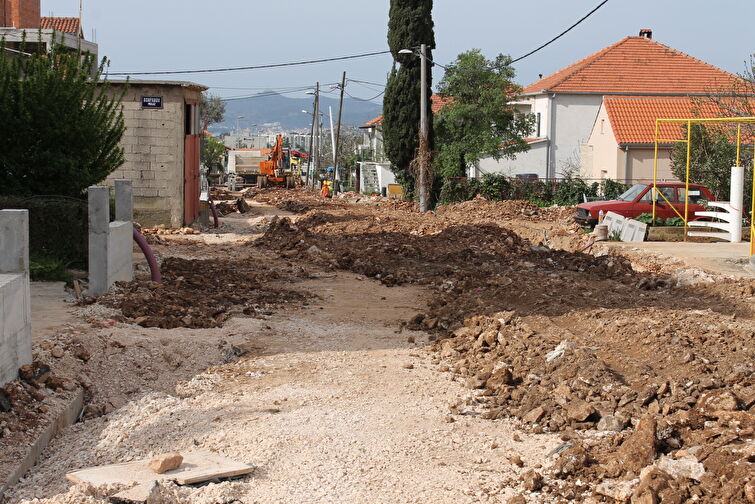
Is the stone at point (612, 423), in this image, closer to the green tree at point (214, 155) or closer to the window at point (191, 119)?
the window at point (191, 119)

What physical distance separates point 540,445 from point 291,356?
3.85m

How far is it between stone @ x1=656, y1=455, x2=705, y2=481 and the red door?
817 inches

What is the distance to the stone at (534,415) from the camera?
778 cm

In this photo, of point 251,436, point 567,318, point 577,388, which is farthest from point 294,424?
point 567,318

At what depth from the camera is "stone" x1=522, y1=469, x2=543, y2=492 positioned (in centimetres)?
618

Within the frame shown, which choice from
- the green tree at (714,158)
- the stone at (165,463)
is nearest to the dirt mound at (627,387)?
the stone at (165,463)

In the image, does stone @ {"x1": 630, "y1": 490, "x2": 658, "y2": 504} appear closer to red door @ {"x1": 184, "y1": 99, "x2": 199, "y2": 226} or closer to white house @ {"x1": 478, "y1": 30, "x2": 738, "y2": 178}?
red door @ {"x1": 184, "y1": 99, "x2": 199, "y2": 226}

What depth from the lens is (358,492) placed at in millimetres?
6180

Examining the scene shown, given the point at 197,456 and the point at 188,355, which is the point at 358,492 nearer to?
the point at 197,456

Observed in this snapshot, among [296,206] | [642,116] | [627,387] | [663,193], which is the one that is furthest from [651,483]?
[642,116]

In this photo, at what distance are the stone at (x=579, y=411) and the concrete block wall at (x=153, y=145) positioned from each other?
18.4 meters

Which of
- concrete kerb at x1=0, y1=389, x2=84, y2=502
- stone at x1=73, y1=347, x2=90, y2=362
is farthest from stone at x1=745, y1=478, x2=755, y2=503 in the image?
stone at x1=73, y1=347, x2=90, y2=362

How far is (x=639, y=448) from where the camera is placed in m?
6.46

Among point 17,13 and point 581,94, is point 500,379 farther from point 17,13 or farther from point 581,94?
point 581,94
